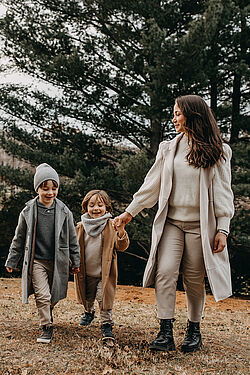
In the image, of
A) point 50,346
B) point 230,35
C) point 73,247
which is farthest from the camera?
point 230,35

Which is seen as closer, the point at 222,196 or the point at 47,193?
the point at 222,196

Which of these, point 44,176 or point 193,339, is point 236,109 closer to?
point 44,176

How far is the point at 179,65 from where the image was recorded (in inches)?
377

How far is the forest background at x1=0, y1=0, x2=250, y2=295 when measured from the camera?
9.80m

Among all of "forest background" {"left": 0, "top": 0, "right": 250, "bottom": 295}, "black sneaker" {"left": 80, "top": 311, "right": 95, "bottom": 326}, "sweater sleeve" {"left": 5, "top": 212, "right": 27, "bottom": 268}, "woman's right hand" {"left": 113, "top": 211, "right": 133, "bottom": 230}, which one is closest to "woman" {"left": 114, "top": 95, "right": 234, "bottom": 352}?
"woman's right hand" {"left": 113, "top": 211, "right": 133, "bottom": 230}

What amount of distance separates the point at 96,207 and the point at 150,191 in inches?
36.1

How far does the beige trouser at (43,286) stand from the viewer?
4.13m

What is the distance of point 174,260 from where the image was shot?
368 centimetres

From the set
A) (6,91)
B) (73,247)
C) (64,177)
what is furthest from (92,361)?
(6,91)

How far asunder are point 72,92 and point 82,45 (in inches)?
45.0

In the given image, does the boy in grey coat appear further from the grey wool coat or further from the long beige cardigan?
the long beige cardigan

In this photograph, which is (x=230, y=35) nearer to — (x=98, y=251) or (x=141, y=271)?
(x=141, y=271)

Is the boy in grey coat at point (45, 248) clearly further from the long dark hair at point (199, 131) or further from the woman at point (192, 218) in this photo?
the long dark hair at point (199, 131)

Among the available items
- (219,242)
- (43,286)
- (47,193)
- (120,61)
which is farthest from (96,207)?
(120,61)
